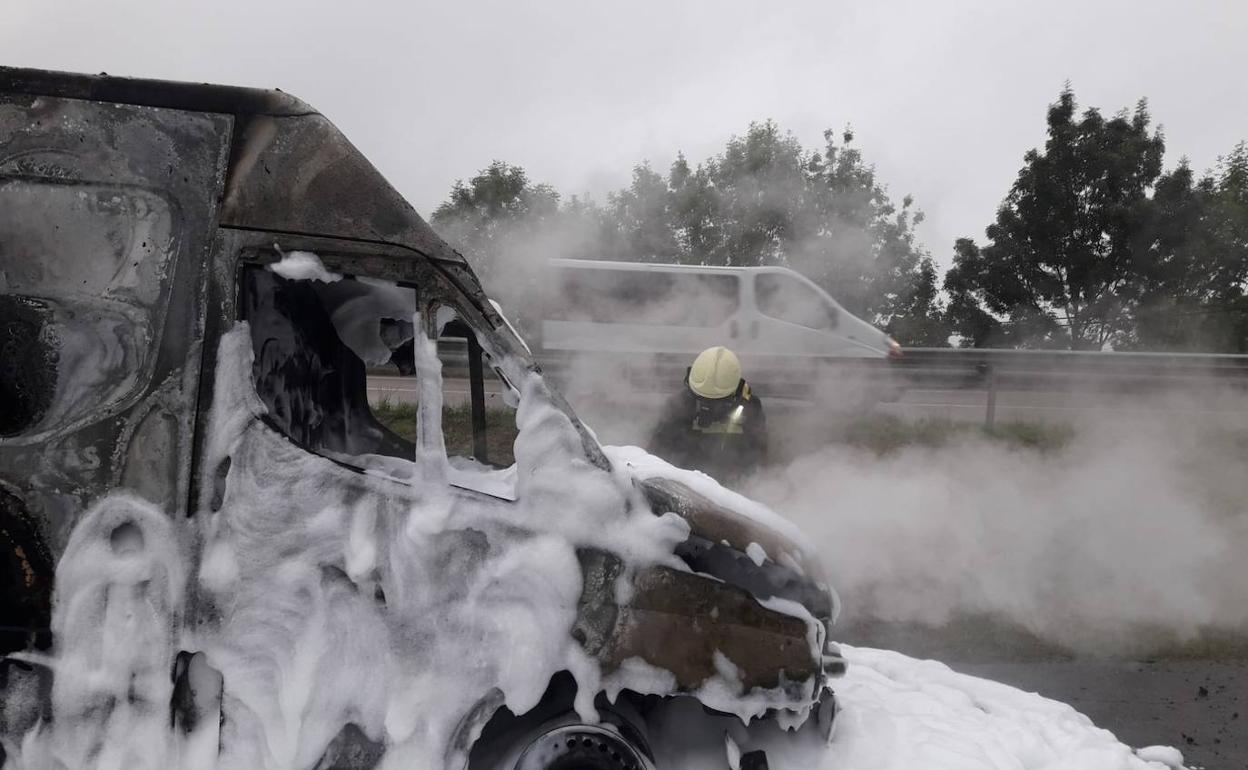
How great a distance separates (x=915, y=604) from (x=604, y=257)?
9.96 m

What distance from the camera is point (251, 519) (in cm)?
238

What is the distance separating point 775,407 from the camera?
32.7ft

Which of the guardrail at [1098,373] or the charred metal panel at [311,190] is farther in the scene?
the guardrail at [1098,373]

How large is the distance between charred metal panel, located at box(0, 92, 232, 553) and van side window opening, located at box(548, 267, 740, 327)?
9519 mm

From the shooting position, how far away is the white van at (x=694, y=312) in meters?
12.0

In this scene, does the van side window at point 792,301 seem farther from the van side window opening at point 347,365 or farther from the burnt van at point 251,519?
the burnt van at point 251,519

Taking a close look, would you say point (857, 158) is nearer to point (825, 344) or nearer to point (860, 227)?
point (860, 227)

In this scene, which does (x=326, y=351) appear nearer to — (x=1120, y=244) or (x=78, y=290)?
(x=78, y=290)

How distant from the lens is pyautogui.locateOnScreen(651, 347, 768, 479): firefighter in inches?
220

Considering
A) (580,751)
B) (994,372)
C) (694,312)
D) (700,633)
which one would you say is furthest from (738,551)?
(694,312)

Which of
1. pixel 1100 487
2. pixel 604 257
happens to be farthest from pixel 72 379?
pixel 604 257

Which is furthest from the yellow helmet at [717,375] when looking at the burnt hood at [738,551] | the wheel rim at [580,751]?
the wheel rim at [580,751]

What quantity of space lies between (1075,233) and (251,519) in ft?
52.7

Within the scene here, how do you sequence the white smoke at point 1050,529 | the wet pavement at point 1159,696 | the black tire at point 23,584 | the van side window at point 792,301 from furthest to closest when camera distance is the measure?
the van side window at point 792,301, the white smoke at point 1050,529, the wet pavement at point 1159,696, the black tire at point 23,584
